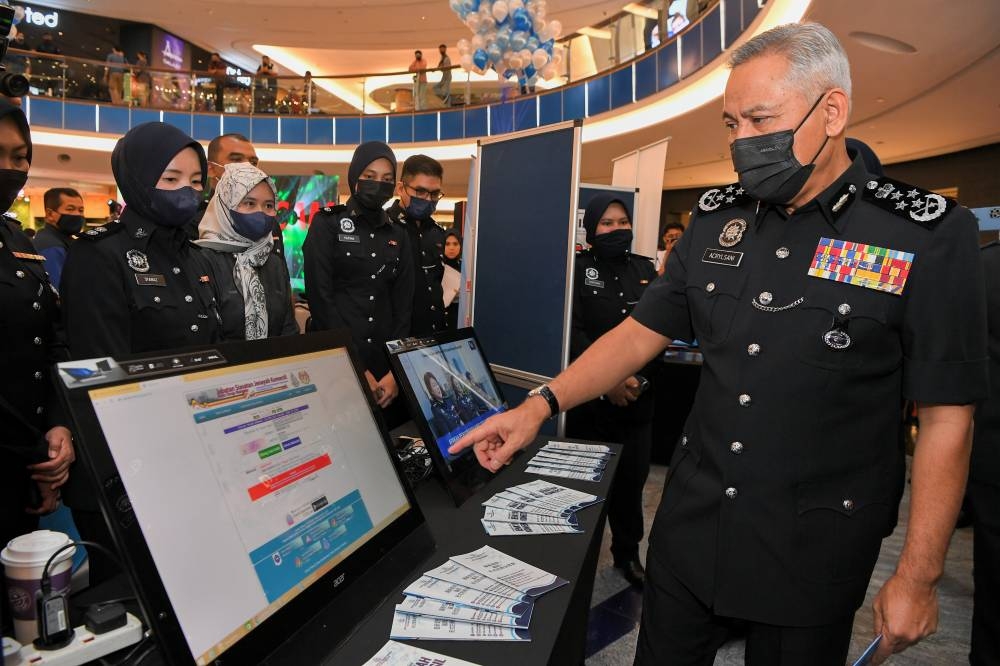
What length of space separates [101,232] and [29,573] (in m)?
1.11

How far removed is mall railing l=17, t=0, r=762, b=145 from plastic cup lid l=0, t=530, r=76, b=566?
10371mm

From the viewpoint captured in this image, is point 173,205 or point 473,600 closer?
point 473,600

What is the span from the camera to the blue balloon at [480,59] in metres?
5.92

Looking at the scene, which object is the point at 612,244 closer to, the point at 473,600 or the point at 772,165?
the point at 772,165

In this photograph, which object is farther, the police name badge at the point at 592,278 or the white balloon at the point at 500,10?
the white balloon at the point at 500,10

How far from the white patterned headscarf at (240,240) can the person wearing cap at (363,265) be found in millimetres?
521

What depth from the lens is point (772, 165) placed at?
1183mm

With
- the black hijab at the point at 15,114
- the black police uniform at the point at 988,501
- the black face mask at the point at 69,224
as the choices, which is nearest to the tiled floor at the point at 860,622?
the black police uniform at the point at 988,501

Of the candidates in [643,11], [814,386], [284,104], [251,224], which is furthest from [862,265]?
[284,104]

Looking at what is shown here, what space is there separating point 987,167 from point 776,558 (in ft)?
35.5

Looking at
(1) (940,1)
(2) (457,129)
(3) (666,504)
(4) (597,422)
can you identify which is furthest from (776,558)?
(2) (457,129)

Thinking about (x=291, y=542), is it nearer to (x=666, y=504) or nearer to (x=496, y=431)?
(x=496, y=431)

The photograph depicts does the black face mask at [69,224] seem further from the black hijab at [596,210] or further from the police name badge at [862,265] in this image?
the police name badge at [862,265]

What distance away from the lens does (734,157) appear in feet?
4.06
